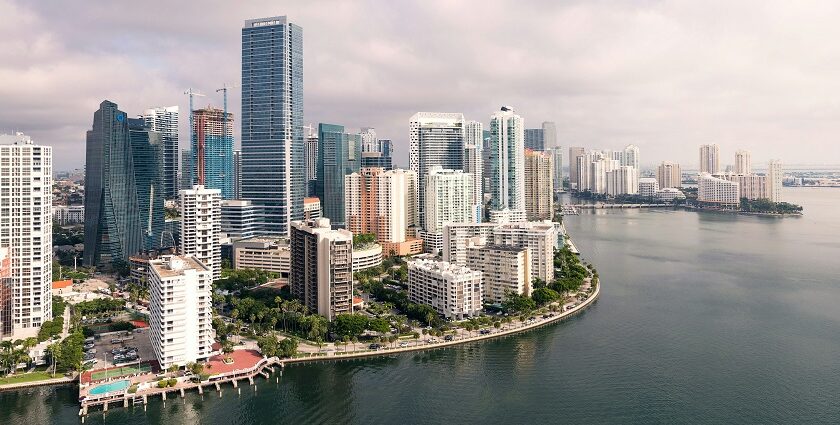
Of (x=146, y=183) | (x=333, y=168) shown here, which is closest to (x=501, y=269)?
(x=146, y=183)

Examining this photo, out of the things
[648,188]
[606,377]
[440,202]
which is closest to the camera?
[606,377]

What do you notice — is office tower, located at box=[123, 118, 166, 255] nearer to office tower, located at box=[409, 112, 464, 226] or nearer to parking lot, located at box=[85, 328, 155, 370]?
parking lot, located at box=[85, 328, 155, 370]

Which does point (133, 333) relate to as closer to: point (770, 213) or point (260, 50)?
point (260, 50)

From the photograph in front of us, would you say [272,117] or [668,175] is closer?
[272,117]

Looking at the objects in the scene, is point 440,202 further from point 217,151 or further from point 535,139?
point 535,139

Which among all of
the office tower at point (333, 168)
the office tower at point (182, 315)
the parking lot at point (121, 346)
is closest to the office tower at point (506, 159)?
the office tower at point (333, 168)

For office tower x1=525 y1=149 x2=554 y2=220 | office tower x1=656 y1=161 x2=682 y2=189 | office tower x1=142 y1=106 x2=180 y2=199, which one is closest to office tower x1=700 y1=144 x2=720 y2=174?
office tower x1=656 y1=161 x2=682 y2=189
